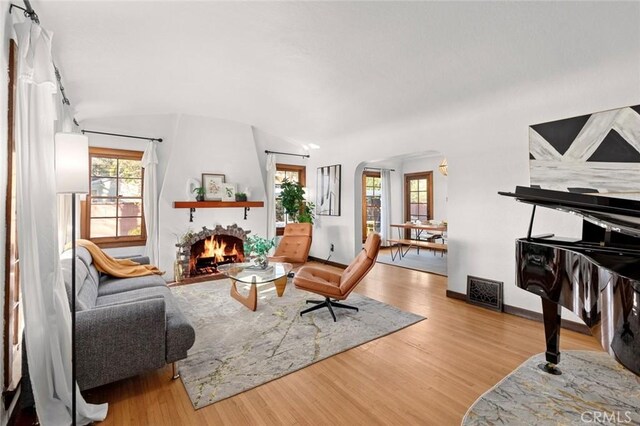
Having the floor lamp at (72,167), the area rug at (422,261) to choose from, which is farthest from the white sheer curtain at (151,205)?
the area rug at (422,261)

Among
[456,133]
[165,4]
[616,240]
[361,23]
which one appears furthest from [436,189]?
[165,4]

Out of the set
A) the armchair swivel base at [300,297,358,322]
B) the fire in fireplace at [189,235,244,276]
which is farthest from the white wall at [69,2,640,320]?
the armchair swivel base at [300,297,358,322]

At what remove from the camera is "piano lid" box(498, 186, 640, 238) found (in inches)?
63.2

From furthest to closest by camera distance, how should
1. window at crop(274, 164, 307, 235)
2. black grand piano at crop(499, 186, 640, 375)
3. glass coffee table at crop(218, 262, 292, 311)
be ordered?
window at crop(274, 164, 307, 235)
glass coffee table at crop(218, 262, 292, 311)
black grand piano at crop(499, 186, 640, 375)

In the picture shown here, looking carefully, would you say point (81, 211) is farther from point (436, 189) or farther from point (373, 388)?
point (436, 189)

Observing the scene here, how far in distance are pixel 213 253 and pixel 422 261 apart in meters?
4.48

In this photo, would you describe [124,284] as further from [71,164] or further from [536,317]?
[536,317]

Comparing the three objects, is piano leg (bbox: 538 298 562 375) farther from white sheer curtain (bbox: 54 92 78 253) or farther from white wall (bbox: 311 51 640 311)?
white sheer curtain (bbox: 54 92 78 253)

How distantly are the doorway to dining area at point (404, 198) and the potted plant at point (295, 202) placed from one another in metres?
2.32

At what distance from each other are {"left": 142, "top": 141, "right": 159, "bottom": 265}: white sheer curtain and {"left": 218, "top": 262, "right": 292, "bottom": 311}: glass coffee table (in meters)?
1.83

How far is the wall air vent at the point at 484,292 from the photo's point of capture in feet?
11.9

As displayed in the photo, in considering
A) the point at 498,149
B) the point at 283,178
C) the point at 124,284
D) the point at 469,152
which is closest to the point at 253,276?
the point at 124,284

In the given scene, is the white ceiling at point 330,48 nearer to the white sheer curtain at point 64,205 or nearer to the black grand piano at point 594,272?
the white sheer curtain at point 64,205

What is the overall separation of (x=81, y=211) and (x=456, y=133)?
5.87 meters
